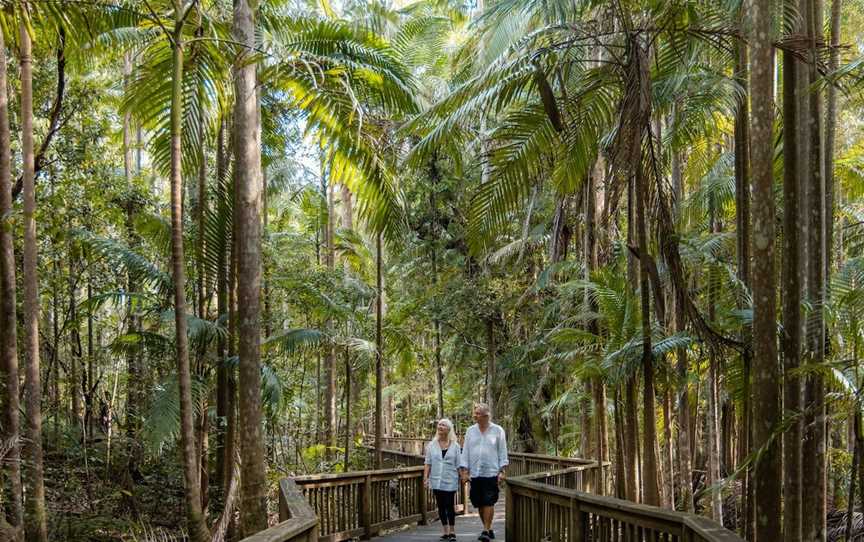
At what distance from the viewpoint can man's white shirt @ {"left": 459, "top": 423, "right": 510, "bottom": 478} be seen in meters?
7.78

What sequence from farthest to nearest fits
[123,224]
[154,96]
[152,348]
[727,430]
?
[727,430] < [123,224] < [152,348] < [154,96]

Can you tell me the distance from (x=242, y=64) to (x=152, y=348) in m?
5.62

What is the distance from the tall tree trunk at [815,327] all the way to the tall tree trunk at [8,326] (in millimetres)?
7611

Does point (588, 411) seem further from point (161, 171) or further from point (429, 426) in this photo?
point (429, 426)

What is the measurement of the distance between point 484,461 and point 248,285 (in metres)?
3.29

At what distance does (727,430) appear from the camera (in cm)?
1484

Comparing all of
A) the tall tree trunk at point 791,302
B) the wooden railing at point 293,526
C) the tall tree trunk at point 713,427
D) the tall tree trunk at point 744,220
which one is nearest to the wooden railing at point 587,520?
the tall tree trunk at point 791,302

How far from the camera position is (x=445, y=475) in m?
8.18

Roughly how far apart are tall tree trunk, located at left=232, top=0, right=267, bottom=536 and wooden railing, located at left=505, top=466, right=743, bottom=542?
2806 mm

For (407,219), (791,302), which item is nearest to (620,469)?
(791,302)

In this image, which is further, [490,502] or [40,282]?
[40,282]

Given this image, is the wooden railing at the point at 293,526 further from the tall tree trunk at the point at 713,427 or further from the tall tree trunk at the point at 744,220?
the tall tree trunk at the point at 713,427

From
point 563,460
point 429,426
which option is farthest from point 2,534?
point 429,426

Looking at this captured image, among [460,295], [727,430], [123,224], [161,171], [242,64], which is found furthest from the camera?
[460,295]
